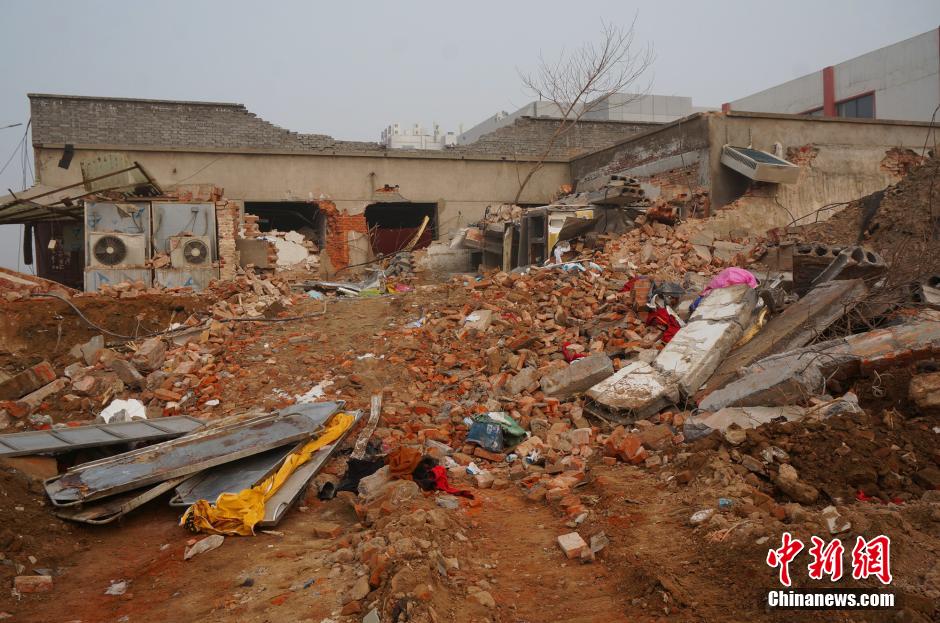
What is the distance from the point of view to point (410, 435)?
6.07 m

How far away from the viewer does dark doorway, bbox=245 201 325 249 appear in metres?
16.1

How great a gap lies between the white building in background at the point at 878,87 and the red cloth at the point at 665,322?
19.0m

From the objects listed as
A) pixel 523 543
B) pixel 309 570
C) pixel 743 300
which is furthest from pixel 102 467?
pixel 743 300

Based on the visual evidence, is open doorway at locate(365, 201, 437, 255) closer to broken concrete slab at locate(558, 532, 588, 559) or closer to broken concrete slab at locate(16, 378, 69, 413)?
broken concrete slab at locate(16, 378, 69, 413)

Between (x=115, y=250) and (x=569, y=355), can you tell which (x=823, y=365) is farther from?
(x=115, y=250)

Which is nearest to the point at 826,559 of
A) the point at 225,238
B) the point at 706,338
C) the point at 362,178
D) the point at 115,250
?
the point at 706,338

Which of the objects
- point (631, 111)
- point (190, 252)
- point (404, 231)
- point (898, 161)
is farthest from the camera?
point (631, 111)

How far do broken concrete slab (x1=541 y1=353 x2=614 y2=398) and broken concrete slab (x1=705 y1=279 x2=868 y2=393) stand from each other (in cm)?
103

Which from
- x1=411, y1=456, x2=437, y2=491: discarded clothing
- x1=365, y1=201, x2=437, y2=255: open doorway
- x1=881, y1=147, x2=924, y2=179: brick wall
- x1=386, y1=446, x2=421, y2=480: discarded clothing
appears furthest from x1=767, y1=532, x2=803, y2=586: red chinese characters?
x1=365, y1=201, x2=437, y2=255: open doorway

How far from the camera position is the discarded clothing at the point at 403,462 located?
15.7 feet

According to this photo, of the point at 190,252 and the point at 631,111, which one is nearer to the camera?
the point at 190,252

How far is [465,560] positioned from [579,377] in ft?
10.4

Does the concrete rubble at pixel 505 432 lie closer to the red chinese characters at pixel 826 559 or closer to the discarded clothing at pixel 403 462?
the discarded clothing at pixel 403 462

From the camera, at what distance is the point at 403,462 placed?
191 inches
